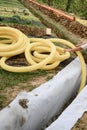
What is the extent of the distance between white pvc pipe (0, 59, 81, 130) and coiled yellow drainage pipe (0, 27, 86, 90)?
1.13 feet

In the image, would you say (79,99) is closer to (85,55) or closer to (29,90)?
(29,90)

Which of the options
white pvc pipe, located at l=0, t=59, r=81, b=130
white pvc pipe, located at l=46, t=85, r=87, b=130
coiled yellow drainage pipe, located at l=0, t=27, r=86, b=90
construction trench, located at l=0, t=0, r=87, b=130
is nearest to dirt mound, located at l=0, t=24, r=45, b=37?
coiled yellow drainage pipe, located at l=0, t=27, r=86, b=90

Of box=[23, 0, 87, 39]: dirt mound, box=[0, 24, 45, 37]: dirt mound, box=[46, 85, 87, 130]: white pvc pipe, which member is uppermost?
box=[46, 85, 87, 130]: white pvc pipe

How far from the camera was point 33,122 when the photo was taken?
4992 millimetres

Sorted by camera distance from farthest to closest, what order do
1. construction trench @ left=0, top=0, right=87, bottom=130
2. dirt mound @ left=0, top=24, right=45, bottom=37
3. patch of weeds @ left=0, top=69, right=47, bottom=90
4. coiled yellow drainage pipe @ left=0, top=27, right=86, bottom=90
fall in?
dirt mound @ left=0, top=24, right=45, bottom=37
coiled yellow drainage pipe @ left=0, top=27, right=86, bottom=90
patch of weeds @ left=0, top=69, right=47, bottom=90
construction trench @ left=0, top=0, right=87, bottom=130

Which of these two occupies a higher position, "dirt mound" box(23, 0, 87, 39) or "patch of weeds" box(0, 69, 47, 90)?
"patch of weeds" box(0, 69, 47, 90)

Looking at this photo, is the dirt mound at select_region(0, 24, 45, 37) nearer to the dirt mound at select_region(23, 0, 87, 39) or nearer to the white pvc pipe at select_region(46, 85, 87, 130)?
the dirt mound at select_region(23, 0, 87, 39)

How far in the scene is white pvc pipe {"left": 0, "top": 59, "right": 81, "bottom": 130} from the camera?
4712 mm

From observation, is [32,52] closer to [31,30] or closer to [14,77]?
[14,77]

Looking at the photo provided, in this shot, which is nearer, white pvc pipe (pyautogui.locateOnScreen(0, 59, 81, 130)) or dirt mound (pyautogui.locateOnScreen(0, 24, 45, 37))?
white pvc pipe (pyautogui.locateOnScreen(0, 59, 81, 130))

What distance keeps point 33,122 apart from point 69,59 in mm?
2608

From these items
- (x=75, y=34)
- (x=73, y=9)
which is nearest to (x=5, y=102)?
(x=75, y=34)

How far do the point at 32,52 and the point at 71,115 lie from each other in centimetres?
277

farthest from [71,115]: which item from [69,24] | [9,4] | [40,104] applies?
[9,4]
